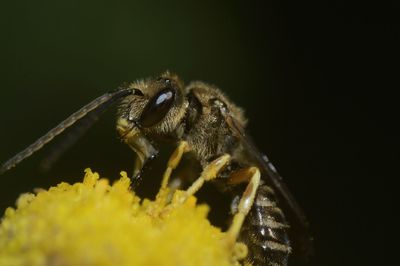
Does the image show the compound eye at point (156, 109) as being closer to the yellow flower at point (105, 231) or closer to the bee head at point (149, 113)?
the bee head at point (149, 113)

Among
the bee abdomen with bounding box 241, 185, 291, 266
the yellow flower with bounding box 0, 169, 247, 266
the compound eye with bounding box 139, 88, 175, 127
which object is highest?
the compound eye with bounding box 139, 88, 175, 127

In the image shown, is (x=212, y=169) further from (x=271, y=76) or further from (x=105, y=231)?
(x=271, y=76)

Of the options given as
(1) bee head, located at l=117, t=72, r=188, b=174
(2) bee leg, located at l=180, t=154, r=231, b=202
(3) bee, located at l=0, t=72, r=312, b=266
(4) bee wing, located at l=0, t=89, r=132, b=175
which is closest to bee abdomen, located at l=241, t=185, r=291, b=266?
(3) bee, located at l=0, t=72, r=312, b=266

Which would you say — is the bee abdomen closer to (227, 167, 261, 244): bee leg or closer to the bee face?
(227, 167, 261, 244): bee leg

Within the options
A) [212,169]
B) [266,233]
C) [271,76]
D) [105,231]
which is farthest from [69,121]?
[271,76]

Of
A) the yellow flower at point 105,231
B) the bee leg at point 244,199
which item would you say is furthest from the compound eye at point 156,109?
the bee leg at point 244,199

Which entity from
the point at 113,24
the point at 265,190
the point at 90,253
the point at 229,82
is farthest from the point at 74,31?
the point at 90,253

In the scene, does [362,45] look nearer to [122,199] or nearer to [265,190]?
[265,190]
